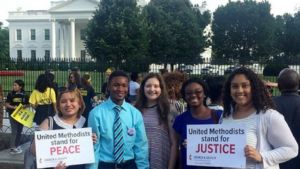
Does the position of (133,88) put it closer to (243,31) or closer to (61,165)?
(61,165)

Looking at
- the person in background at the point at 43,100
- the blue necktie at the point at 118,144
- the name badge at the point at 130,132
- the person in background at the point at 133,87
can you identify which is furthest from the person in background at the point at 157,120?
the person in background at the point at 133,87

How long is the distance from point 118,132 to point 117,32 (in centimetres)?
3552

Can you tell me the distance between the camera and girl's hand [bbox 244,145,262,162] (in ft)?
10.9

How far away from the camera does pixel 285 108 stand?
477 cm

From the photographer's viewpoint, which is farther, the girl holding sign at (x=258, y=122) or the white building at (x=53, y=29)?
the white building at (x=53, y=29)

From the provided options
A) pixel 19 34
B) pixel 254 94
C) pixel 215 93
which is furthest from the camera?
pixel 19 34

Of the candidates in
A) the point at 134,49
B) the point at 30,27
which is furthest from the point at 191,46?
the point at 30,27

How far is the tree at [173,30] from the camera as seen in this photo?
45.2 meters

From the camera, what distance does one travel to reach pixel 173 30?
156 feet

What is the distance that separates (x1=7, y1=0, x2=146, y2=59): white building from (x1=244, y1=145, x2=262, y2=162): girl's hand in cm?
7120

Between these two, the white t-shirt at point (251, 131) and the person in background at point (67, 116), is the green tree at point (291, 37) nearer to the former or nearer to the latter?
the person in background at point (67, 116)

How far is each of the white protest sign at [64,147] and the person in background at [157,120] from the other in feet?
2.39

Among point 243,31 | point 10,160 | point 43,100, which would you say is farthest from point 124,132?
point 243,31

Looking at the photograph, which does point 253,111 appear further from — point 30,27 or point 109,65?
point 30,27
